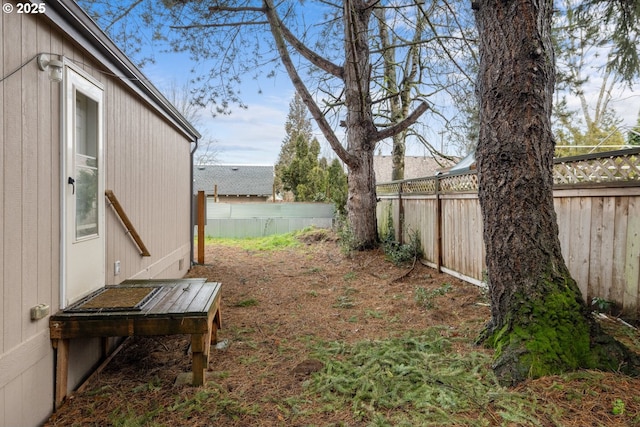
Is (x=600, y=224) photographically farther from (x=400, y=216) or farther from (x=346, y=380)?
(x=400, y=216)

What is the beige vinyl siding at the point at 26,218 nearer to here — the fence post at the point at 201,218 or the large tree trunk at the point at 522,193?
the large tree trunk at the point at 522,193

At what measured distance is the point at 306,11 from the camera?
6.38 metres

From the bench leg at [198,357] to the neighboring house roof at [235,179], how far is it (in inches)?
888

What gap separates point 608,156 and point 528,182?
3.64ft

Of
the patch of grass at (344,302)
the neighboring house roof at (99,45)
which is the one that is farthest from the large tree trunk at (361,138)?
the neighboring house roof at (99,45)

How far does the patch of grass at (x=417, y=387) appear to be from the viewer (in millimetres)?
2209

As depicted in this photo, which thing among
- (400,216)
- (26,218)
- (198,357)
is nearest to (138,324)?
(198,357)

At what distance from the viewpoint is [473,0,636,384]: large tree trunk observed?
2744 millimetres

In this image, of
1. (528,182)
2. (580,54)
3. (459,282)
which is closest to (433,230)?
(459,282)

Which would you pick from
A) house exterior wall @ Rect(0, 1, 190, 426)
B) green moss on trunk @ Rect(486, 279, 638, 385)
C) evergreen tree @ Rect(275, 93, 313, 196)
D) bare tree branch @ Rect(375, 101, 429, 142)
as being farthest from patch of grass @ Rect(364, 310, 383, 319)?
evergreen tree @ Rect(275, 93, 313, 196)

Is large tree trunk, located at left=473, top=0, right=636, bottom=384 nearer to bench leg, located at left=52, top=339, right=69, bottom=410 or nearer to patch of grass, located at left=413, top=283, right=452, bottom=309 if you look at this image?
patch of grass, located at left=413, top=283, right=452, bottom=309

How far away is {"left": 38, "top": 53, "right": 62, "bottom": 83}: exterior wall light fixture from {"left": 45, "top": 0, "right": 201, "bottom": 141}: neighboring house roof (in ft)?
0.81

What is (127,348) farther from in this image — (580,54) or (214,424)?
(580,54)

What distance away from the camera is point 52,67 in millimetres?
2436
